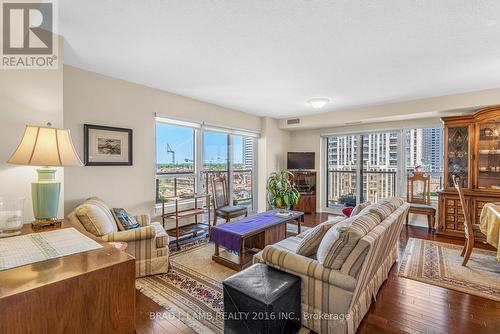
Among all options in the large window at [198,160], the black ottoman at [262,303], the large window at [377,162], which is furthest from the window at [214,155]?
the black ottoman at [262,303]

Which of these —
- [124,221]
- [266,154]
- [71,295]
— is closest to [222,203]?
[266,154]

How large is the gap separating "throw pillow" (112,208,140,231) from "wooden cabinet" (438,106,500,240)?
16.7 feet

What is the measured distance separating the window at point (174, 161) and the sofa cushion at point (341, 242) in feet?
10.1

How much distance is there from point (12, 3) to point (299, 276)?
3.04 m

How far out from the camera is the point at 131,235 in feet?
8.41

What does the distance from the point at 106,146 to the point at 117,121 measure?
0.40 m

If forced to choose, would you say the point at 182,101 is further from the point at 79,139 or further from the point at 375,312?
the point at 375,312

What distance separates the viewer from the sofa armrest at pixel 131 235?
2.48 metres

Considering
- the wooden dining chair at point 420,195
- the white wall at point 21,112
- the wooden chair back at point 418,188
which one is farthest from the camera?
the wooden chair back at point 418,188

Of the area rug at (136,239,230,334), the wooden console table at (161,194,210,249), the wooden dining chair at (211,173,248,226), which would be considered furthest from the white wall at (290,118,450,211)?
the area rug at (136,239,230,334)

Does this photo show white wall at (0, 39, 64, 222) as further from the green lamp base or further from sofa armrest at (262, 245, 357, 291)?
sofa armrest at (262, 245, 357, 291)

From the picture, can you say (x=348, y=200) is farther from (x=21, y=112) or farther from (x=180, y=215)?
(x=21, y=112)

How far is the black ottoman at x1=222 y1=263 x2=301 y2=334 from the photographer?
4.96 feet

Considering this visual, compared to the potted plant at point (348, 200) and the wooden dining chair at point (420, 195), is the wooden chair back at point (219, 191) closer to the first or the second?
the potted plant at point (348, 200)
